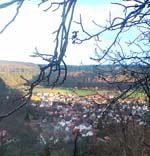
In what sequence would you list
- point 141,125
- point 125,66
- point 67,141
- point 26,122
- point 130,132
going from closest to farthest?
point 125,66, point 130,132, point 141,125, point 67,141, point 26,122

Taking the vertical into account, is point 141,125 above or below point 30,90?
below

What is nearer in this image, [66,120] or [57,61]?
[57,61]

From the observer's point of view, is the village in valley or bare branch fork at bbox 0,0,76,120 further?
the village in valley

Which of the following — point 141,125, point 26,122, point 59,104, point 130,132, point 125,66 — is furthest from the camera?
point 59,104

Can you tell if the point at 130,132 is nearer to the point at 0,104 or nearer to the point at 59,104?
the point at 0,104

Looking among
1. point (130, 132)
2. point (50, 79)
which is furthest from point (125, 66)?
point (130, 132)

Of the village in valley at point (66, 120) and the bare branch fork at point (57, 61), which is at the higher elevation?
the bare branch fork at point (57, 61)

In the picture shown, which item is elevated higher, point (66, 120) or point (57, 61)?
point (57, 61)

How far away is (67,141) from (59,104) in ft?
34.4

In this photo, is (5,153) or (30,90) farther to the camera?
(5,153)

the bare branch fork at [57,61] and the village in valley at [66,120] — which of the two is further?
the village in valley at [66,120]

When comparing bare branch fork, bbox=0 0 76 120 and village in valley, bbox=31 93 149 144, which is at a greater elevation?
bare branch fork, bbox=0 0 76 120

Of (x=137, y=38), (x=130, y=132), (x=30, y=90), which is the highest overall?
(x=137, y=38)

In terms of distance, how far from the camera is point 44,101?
3559 centimetres
